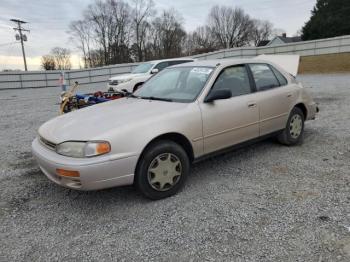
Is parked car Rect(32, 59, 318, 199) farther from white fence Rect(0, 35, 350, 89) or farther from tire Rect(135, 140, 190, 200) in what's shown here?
white fence Rect(0, 35, 350, 89)

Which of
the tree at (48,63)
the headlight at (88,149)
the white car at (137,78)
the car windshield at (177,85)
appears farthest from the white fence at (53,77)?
the tree at (48,63)

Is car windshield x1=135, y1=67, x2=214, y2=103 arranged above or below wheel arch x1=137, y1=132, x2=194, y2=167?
above

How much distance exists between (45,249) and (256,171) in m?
2.78

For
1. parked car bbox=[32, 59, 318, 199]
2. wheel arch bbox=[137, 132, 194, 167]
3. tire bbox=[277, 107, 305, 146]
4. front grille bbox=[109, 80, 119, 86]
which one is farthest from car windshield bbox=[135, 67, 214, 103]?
front grille bbox=[109, 80, 119, 86]

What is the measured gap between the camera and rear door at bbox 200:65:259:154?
3811 mm

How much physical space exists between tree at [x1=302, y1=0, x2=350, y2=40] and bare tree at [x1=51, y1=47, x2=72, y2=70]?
50202 mm

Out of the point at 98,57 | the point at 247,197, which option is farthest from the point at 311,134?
the point at 98,57

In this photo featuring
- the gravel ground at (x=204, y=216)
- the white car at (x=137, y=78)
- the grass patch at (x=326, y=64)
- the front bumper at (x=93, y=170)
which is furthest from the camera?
the grass patch at (x=326, y=64)

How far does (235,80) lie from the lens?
14.1ft

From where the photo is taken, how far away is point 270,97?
182 inches

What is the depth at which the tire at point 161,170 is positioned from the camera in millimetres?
3268

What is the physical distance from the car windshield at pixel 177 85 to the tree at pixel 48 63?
61.8 meters

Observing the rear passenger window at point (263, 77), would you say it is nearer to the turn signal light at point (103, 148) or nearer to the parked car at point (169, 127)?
the parked car at point (169, 127)

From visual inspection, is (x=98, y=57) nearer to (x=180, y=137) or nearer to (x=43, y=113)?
(x=43, y=113)
